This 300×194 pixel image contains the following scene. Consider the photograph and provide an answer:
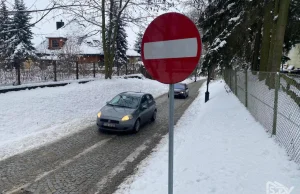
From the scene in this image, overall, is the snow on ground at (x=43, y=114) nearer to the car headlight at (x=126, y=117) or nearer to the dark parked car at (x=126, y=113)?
the dark parked car at (x=126, y=113)

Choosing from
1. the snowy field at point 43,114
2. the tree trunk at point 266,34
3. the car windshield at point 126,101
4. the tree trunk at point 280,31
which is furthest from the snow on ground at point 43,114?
the tree trunk at point 266,34

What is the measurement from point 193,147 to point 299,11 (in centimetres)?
1040

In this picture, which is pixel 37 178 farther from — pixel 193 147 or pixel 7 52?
pixel 7 52

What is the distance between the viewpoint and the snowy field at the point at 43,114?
8781mm

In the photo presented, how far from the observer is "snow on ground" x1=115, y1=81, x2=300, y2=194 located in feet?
14.9

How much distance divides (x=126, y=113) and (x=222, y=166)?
5.37 metres

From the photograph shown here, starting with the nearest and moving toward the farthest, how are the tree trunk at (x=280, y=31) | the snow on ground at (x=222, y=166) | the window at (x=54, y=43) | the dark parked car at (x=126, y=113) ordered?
the snow on ground at (x=222, y=166)
the dark parked car at (x=126, y=113)
the tree trunk at (x=280, y=31)
the window at (x=54, y=43)

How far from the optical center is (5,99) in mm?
12156

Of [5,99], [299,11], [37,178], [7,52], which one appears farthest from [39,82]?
[7,52]

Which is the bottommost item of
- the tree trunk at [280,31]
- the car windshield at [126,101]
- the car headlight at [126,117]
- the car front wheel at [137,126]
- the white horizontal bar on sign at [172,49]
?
the car front wheel at [137,126]

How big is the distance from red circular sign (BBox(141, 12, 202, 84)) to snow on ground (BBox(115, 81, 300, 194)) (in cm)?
264

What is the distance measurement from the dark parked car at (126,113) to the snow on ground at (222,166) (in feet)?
7.27

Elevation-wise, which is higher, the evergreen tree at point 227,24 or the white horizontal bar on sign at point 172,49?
the evergreen tree at point 227,24

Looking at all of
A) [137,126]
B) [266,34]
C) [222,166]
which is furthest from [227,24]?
[222,166]
